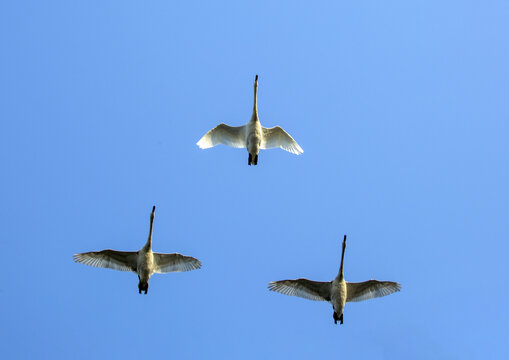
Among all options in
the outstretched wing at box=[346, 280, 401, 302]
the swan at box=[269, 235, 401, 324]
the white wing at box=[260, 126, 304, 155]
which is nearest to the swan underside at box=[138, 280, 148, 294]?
the swan at box=[269, 235, 401, 324]

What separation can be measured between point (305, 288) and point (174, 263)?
275 inches

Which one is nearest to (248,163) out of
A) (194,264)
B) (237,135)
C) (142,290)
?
(237,135)

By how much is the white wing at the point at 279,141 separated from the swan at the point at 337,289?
8.05 meters

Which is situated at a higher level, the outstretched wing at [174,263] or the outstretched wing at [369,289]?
the outstretched wing at [174,263]

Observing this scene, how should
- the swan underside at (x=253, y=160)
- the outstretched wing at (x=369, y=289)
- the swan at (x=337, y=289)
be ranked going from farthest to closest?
the swan underside at (x=253, y=160)
the outstretched wing at (x=369, y=289)
the swan at (x=337, y=289)

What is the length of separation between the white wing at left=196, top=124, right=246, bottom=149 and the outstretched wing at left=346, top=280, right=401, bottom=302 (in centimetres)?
1147

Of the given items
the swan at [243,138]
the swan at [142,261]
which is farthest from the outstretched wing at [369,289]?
the swan at [243,138]

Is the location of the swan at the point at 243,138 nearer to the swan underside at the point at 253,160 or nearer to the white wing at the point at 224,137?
the white wing at the point at 224,137

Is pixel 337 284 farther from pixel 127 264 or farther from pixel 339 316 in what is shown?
pixel 127 264

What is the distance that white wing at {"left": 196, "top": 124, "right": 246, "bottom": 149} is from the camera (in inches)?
1518

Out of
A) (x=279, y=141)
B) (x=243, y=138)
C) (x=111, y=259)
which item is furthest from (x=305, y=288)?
(x=243, y=138)

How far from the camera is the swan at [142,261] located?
108 feet

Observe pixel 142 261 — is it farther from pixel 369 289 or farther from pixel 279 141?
pixel 369 289

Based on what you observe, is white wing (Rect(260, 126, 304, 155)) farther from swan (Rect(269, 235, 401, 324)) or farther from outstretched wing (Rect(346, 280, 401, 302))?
outstretched wing (Rect(346, 280, 401, 302))
